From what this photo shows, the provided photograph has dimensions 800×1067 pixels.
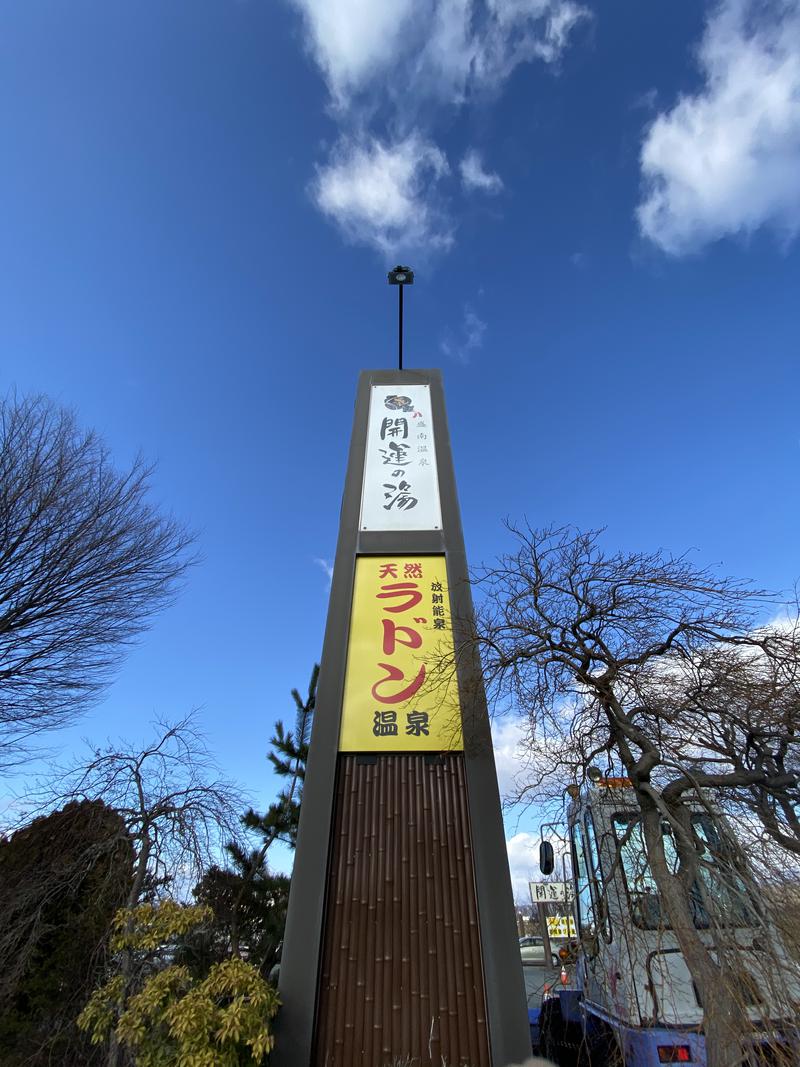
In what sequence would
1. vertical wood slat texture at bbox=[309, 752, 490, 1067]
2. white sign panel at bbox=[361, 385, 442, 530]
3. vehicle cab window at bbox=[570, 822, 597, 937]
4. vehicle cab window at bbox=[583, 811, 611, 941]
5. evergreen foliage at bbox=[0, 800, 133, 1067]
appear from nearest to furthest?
vehicle cab window at bbox=[583, 811, 611, 941] < vertical wood slat texture at bbox=[309, 752, 490, 1067] < vehicle cab window at bbox=[570, 822, 597, 937] < evergreen foliage at bbox=[0, 800, 133, 1067] < white sign panel at bbox=[361, 385, 442, 530]

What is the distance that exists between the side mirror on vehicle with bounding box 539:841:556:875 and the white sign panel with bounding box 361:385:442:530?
4544 millimetres

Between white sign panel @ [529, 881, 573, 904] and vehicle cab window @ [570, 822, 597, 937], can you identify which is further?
vehicle cab window @ [570, 822, 597, 937]

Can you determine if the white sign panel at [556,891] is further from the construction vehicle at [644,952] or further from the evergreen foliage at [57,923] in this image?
the evergreen foliage at [57,923]

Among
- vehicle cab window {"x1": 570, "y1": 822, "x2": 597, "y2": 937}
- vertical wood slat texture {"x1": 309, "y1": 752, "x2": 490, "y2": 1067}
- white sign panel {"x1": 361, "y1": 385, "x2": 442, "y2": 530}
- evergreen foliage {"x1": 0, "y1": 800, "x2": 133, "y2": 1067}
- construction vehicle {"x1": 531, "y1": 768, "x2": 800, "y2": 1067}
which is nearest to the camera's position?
construction vehicle {"x1": 531, "y1": 768, "x2": 800, "y2": 1067}

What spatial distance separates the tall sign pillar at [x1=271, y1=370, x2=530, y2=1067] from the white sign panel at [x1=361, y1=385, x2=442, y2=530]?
0.26m

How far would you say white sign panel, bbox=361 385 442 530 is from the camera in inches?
333

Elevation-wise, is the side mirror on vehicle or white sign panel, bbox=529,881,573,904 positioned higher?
the side mirror on vehicle

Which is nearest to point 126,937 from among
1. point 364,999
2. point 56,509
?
point 364,999

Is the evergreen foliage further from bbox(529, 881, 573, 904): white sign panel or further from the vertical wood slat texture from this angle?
bbox(529, 881, 573, 904): white sign panel

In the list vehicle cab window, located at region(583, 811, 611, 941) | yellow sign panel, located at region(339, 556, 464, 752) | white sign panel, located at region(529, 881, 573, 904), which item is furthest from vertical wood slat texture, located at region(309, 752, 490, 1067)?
vehicle cab window, located at region(583, 811, 611, 941)

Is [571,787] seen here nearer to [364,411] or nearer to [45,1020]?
[45,1020]

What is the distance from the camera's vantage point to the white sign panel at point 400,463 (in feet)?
27.8

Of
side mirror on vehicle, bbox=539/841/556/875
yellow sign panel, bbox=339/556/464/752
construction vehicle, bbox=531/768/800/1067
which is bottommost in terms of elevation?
construction vehicle, bbox=531/768/800/1067

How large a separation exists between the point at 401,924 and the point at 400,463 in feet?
21.1
